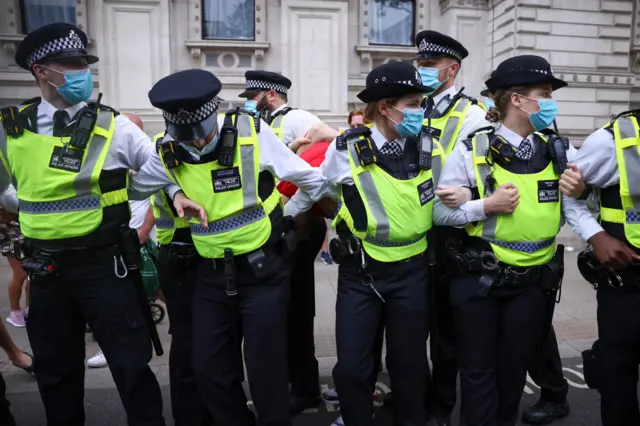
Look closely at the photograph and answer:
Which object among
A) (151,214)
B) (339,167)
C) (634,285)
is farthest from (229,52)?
(634,285)

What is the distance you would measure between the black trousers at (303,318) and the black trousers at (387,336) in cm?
74

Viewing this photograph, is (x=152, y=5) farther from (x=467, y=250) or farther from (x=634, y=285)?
(x=634, y=285)

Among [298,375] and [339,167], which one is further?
[298,375]

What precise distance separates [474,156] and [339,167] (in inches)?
28.4

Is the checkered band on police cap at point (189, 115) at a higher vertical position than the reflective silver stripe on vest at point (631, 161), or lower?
higher

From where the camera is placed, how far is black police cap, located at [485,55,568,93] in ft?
8.93

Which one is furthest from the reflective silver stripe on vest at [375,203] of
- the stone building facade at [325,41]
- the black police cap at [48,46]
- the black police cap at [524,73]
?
the stone building facade at [325,41]

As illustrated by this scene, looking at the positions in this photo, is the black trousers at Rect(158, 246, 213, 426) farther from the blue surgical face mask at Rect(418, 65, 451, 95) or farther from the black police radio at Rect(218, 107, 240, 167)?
the blue surgical face mask at Rect(418, 65, 451, 95)

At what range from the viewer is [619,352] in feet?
8.51

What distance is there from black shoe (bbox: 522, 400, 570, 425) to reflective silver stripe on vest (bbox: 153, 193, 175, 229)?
8.69 feet

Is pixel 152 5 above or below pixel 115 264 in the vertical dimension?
above

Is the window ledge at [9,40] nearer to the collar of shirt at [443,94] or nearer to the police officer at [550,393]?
the collar of shirt at [443,94]

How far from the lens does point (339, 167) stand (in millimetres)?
2830

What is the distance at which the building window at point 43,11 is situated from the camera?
9758mm
